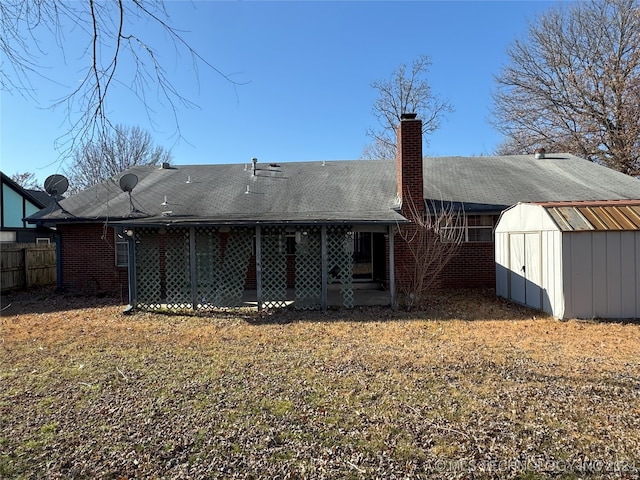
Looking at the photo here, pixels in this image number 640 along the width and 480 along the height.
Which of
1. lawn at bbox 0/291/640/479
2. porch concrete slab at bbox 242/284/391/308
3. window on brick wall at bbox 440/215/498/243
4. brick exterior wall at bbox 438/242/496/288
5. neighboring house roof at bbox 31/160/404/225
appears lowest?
lawn at bbox 0/291/640/479

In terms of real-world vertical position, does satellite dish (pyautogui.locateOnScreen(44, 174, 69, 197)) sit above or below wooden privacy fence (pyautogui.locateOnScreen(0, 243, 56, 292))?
above

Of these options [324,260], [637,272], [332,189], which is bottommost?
[637,272]

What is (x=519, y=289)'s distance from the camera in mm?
9484

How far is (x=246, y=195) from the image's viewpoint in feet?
43.6

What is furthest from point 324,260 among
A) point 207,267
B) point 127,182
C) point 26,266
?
point 26,266

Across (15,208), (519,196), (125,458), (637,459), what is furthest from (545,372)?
(15,208)

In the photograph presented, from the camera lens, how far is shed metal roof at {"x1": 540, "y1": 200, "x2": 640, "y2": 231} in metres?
7.60

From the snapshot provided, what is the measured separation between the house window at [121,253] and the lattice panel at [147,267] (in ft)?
10.9

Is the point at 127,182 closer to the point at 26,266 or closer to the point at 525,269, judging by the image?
the point at 26,266

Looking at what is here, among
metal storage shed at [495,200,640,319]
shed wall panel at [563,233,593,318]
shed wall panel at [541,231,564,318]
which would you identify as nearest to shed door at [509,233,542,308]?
shed wall panel at [541,231,564,318]

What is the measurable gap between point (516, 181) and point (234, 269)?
10.2m

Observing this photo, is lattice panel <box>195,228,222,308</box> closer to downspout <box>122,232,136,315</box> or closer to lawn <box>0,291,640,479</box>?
downspout <box>122,232,136,315</box>

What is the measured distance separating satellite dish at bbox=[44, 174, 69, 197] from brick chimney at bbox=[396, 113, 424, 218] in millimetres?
10735

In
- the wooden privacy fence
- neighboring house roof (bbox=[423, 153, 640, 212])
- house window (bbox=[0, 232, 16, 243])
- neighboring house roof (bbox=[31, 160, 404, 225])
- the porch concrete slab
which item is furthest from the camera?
house window (bbox=[0, 232, 16, 243])
